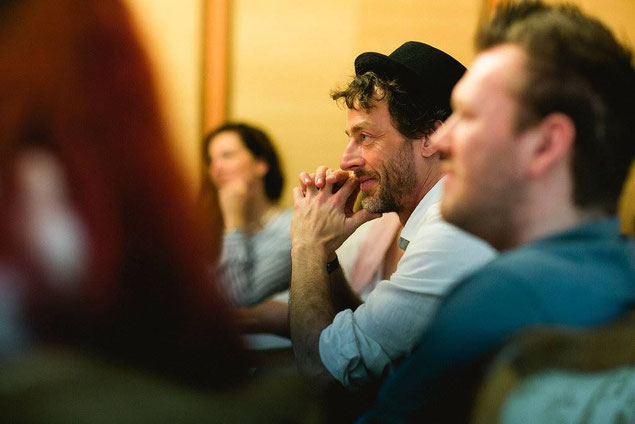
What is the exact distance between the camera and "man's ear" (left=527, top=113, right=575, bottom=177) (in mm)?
995

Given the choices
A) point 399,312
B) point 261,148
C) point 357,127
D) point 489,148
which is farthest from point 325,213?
point 261,148

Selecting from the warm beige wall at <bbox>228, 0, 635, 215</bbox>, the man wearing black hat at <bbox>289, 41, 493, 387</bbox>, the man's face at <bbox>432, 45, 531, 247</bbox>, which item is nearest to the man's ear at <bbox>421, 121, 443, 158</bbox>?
the man wearing black hat at <bbox>289, 41, 493, 387</bbox>

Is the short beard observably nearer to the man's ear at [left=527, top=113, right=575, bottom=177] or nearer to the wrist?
the wrist

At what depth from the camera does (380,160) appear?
5.96 feet

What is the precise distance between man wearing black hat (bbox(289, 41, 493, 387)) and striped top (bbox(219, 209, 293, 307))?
637 mm

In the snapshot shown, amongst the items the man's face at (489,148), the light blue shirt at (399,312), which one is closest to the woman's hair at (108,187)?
the man's face at (489,148)

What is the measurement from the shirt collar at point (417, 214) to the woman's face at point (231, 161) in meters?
1.31

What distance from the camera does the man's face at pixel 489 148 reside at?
1.02m

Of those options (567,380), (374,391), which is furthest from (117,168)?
(374,391)

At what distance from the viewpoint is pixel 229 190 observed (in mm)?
2900

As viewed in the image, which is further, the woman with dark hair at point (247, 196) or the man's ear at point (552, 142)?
the woman with dark hair at point (247, 196)

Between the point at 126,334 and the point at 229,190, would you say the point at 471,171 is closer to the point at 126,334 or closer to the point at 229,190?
the point at 126,334

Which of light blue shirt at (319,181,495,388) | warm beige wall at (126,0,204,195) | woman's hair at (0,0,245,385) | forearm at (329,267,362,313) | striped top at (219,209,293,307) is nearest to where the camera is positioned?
woman's hair at (0,0,245,385)

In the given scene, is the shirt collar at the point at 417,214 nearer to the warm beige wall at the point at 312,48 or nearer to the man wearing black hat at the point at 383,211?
the man wearing black hat at the point at 383,211
